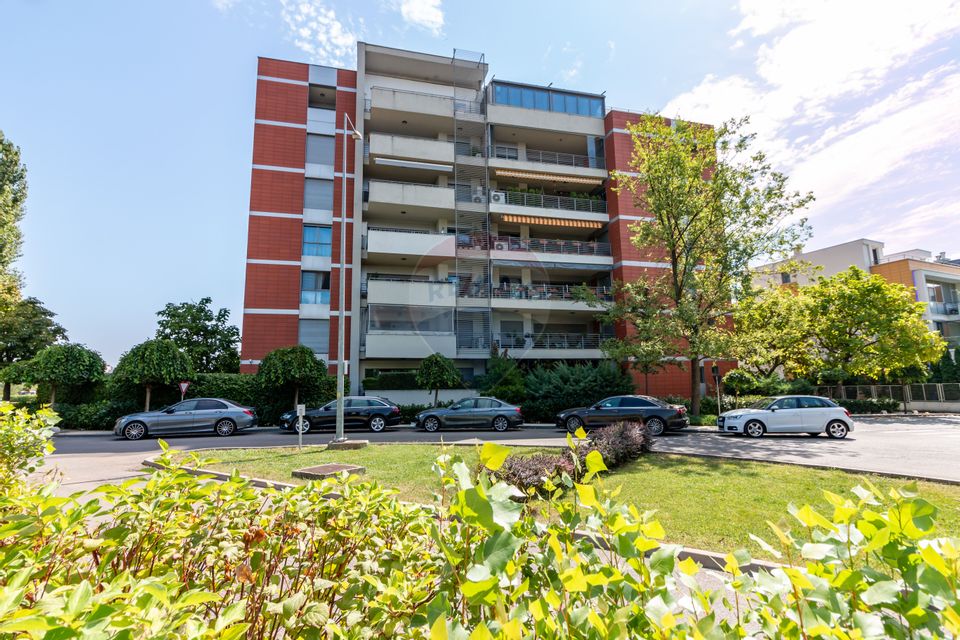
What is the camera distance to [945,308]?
3675 cm

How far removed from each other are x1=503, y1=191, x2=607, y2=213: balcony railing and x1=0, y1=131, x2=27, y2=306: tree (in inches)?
1018

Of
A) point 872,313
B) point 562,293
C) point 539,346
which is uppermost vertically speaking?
point 562,293

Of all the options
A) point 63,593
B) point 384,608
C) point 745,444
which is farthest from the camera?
point 745,444

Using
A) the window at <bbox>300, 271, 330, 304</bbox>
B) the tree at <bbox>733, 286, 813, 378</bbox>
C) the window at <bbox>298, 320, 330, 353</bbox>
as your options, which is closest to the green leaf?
the tree at <bbox>733, 286, 813, 378</bbox>

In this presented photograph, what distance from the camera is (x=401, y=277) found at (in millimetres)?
25891

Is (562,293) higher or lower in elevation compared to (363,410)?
higher

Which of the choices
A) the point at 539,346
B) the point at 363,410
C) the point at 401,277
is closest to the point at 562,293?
the point at 539,346

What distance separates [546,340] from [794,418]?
510 inches

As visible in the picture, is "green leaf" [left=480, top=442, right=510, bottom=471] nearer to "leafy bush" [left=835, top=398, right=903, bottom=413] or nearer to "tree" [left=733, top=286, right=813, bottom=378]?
"tree" [left=733, top=286, right=813, bottom=378]

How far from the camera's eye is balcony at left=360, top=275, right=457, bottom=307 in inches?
919

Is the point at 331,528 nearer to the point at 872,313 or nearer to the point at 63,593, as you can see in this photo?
the point at 63,593

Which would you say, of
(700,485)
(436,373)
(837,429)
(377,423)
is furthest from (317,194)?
(837,429)

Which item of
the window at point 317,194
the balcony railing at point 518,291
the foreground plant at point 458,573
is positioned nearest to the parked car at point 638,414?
the balcony railing at point 518,291

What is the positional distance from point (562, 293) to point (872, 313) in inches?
704
